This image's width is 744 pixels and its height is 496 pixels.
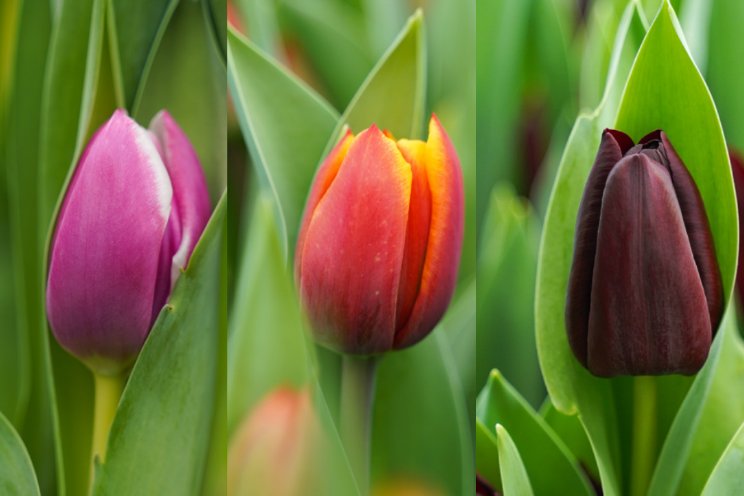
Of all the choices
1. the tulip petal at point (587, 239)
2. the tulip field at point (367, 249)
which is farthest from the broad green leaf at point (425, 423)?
the tulip petal at point (587, 239)

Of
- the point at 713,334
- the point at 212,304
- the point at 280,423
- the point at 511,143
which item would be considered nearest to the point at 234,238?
the point at 212,304

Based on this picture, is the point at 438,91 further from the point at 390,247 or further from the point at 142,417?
the point at 142,417

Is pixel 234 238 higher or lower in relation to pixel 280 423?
higher

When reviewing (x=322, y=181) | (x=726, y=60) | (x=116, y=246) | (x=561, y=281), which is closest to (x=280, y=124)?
(x=322, y=181)

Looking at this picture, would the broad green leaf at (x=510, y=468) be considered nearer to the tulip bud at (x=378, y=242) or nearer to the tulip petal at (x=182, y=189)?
the tulip bud at (x=378, y=242)

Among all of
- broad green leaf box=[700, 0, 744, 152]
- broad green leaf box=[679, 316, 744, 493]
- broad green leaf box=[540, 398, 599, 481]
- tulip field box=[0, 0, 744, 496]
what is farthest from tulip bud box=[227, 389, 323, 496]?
broad green leaf box=[700, 0, 744, 152]

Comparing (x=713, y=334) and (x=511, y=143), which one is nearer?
(x=713, y=334)
